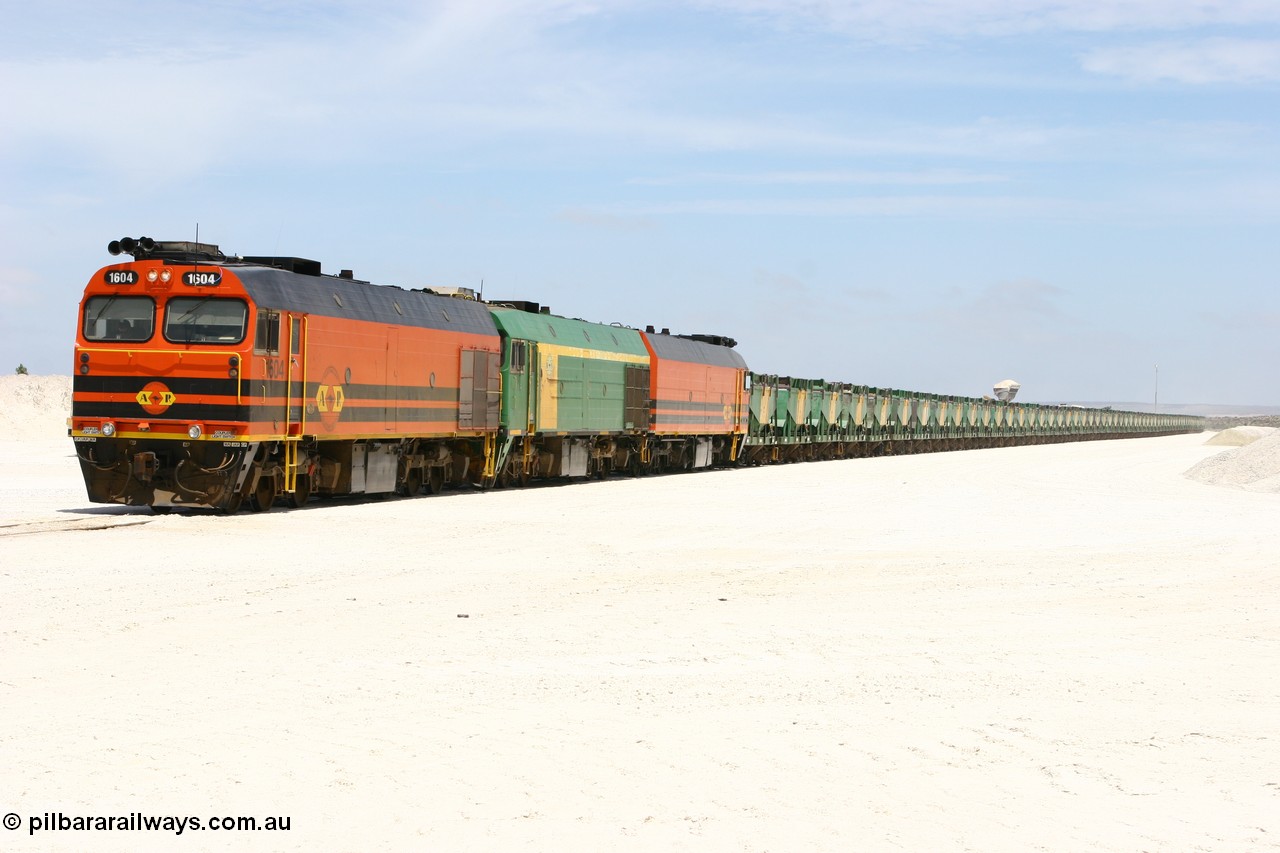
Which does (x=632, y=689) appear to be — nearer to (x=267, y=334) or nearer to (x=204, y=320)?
(x=267, y=334)

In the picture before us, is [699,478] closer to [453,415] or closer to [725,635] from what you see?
[453,415]

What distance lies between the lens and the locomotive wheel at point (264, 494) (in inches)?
934

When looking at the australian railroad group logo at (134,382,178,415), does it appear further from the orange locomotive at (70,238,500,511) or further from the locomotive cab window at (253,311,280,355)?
the locomotive cab window at (253,311,280,355)

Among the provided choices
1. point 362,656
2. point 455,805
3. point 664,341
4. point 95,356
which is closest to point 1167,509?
point 664,341

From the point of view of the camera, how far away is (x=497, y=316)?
3266cm

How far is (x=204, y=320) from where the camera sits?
22.5 meters

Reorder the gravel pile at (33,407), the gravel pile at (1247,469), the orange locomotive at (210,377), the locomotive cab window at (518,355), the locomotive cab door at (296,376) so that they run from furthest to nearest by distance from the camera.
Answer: the gravel pile at (33,407), the gravel pile at (1247,469), the locomotive cab window at (518,355), the locomotive cab door at (296,376), the orange locomotive at (210,377)

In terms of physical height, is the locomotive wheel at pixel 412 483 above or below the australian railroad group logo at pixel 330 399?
below

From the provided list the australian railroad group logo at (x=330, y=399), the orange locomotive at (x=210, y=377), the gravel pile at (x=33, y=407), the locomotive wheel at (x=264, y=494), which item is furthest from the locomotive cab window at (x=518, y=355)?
the gravel pile at (x=33, y=407)

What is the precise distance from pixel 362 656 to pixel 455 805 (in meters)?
4.24

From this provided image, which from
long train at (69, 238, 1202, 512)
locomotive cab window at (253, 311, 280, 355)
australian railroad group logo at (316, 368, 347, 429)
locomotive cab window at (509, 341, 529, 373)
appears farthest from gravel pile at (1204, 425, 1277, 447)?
locomotive cab window at (253, 311, 280, 355)

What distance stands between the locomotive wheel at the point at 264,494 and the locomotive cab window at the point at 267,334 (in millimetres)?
2245

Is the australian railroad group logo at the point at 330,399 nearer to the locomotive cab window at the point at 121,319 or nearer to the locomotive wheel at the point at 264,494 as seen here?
the locomotive wheel at the point at 264,494

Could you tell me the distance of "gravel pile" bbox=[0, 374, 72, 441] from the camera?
7019 centimetres
